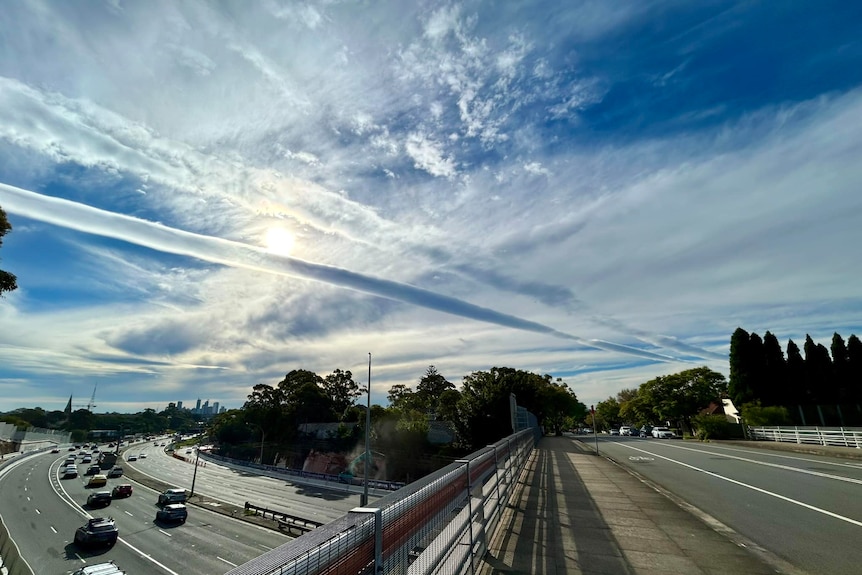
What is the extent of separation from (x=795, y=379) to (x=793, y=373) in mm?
667

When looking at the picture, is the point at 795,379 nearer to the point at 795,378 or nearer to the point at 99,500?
the point at 795,378

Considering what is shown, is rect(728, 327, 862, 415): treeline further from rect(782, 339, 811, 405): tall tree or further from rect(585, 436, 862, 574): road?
rect(585, 436, 862, 574): road

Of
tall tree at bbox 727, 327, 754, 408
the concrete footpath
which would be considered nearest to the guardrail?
tall tree at bbox 727, 327, 754, 408

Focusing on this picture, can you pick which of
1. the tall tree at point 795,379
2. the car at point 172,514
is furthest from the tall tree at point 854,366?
the car at point 172,514

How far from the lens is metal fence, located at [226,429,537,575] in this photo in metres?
1.83

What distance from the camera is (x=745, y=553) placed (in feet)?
17.2

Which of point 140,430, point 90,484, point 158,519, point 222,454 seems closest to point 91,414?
point 140,430

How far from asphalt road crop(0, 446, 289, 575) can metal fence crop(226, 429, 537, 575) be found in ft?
75.1

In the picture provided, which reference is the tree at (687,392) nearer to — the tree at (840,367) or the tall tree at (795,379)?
the tall tree at (795,379)

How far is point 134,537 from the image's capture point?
26625 millimetres

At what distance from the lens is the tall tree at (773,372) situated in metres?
40.5

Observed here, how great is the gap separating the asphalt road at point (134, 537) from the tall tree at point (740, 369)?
158 ft

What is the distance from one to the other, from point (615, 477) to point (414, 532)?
11.3m

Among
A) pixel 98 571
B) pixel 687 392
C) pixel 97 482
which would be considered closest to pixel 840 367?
pixel 687 392
